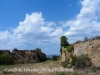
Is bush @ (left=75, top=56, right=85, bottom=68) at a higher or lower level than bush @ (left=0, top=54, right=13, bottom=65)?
lower

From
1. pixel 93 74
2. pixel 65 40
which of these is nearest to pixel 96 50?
pixel 93 74

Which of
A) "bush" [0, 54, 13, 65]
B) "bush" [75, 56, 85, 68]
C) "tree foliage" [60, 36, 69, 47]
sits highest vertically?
"tree foliage" [60, 36, 69, 47]

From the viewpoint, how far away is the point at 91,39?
1961cm

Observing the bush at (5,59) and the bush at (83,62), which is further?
the bush at (5,59)

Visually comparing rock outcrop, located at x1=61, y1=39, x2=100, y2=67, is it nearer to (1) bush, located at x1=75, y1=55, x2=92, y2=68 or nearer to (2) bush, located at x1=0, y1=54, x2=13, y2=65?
(1) bush, located at x1=75, y1=55, x2=92, y2=68

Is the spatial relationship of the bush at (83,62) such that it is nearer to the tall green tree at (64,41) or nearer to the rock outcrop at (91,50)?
the rock outcrop at (91,50)

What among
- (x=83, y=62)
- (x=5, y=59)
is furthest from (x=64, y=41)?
(x=83, y=62)

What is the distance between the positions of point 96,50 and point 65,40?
1012cm

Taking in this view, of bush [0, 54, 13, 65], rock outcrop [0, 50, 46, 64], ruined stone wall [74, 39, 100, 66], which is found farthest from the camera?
rock outcrop [0, 50, 46, 64]

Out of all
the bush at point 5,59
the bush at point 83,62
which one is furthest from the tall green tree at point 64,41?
the bush at point 83,62

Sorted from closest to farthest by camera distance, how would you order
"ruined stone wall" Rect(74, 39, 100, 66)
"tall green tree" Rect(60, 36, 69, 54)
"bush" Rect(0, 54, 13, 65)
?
"ruined stone wall" Rect(74, 39, 100, 66) → "bush" Rect(0, 54, 13, 65) → "tall green tree" Rect(60, 36, 69, 54)

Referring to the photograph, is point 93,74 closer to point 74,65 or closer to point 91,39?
point 74,65

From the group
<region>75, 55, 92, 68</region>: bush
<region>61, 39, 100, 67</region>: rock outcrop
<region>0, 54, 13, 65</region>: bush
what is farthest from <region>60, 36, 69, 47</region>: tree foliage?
<region>75, 55, 92, 68</region>: bush

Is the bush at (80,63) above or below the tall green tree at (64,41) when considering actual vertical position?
below
